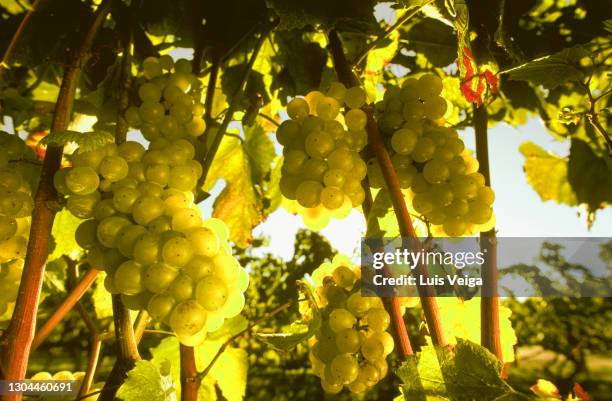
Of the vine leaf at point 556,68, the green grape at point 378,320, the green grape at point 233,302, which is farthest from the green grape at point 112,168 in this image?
the vine leaf at point 556,68

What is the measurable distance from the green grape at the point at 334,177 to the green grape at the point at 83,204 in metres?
0.31

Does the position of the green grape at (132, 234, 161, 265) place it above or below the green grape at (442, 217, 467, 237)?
below

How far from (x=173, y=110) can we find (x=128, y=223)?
0.24m

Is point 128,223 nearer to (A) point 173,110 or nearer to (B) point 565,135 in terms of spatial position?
(A) point 173,110

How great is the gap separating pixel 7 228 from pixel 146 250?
228mm

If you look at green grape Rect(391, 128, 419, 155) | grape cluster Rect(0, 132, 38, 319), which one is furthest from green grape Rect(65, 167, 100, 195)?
green grape Rect(391, 128, 419, 155)

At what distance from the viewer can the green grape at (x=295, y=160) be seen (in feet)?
2.36

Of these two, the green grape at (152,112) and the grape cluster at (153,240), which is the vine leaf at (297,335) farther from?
the green grape at (152,112)

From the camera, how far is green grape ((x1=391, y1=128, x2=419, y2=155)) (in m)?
0.72

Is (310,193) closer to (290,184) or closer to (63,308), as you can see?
(290,184)

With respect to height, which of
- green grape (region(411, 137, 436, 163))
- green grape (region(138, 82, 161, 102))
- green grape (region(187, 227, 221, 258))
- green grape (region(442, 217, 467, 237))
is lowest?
green grape (region(187, 227, 221, 258))

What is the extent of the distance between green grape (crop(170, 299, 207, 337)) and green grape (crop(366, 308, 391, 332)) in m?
0.28

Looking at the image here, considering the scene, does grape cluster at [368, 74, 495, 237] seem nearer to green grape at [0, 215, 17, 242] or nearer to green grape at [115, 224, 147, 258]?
green grape at [115, 224, 147, 258]

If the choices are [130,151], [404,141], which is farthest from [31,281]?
[404,141]
